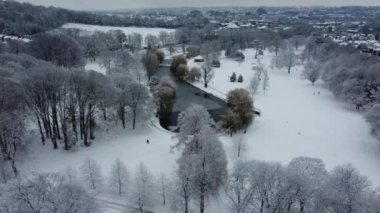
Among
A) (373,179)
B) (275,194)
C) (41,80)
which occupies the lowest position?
(373,179)

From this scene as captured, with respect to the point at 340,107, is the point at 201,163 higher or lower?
higher

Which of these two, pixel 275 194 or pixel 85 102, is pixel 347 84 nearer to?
pixel 275 194

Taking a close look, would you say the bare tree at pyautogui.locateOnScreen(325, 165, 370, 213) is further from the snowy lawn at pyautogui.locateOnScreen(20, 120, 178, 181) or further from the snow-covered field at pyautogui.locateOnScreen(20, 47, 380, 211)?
the snowy lawn at pyautogui.locateOnScreen(20, 120, 178, 181)

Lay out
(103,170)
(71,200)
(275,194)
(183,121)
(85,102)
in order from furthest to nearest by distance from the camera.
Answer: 1. (85,102)
2. (183,121)
3. (103,170)
4. (275,194)
5. (71,200)

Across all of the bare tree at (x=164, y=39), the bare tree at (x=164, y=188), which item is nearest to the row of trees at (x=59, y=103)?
the bare tree at (x=164, y=188)

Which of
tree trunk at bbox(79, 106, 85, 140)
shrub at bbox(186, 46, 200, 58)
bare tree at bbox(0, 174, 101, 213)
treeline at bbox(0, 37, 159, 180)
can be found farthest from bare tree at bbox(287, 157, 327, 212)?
shrub at bbox(186, 46, 200, 58)

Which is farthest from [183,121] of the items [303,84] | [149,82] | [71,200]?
[303,84]

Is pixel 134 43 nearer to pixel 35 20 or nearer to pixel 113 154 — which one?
pixel 35 20
